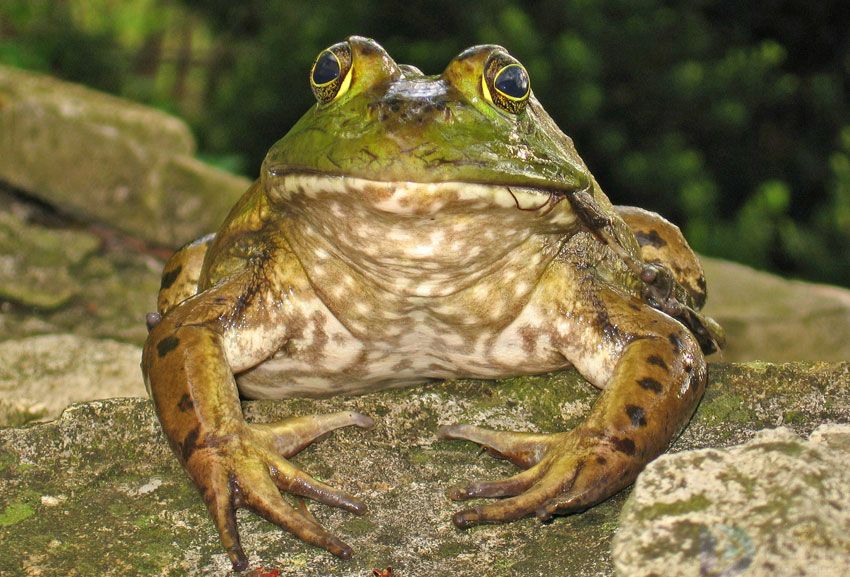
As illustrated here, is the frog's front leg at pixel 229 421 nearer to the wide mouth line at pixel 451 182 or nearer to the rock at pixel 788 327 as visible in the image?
the wide mouth line at pixel 451 182

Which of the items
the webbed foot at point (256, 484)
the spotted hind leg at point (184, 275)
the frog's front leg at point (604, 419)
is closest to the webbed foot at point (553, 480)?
the frog's front leg at point (604, 419)

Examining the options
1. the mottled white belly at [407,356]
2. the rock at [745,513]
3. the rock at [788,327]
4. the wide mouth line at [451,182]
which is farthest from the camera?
the rock at [788,327]

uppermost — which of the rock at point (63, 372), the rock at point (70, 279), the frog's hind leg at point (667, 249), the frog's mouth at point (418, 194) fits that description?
the frog's mouth at point (418, 194)

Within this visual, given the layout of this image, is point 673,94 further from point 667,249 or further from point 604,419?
point 604,419

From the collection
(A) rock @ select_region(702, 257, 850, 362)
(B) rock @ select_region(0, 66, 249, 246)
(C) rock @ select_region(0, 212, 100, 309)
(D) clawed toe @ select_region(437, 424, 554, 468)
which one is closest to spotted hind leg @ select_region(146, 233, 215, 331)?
(D) clawed toe @ select_region(437, 424, 554, 468)

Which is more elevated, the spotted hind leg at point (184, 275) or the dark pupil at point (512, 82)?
the dark pupil at point (512, 82)

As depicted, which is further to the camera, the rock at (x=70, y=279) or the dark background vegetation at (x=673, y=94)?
the dark background vegetation at (x=673, y=94)

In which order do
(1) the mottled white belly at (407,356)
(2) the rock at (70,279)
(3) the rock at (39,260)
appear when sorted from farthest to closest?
(3) the rock at (39,260) < (2) the rock at (70,279) < (1) the mottled white belly at (407,356)
